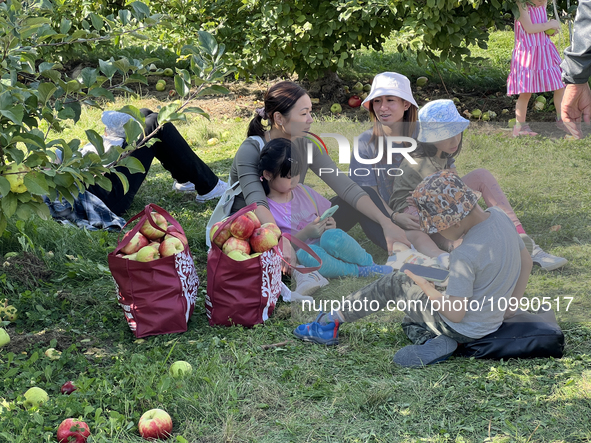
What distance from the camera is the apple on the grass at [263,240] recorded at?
3.41 meters

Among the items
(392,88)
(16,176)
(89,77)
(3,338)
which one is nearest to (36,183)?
(16,176)

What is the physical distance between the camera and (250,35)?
7129mm

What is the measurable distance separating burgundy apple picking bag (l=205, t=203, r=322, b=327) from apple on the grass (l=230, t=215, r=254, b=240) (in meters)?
0.05

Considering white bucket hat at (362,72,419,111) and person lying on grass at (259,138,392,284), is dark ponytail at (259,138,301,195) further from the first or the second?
white bucket hat at (362,72,419,111)

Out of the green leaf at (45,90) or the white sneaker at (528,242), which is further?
the white sneaker at (528,242)

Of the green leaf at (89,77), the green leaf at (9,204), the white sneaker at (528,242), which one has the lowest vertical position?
the white sneaker at (528,242)

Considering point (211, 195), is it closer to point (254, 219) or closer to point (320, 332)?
point (254, 219)

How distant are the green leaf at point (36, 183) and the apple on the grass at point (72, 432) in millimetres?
898

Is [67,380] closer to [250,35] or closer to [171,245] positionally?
[171,245]

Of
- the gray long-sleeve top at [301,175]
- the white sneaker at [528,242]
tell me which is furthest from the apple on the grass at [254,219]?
the white sneaker at [528,242]

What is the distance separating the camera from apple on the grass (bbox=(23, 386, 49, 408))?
263 centimetres

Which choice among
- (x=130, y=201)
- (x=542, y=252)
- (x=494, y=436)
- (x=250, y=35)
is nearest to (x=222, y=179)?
(x=130, y=201)

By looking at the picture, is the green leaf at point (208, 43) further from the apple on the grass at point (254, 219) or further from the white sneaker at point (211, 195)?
the white sneaker at point (211, 195)

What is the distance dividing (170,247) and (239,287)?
424 mm
